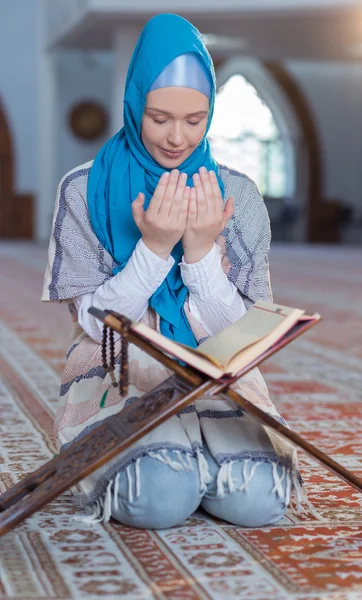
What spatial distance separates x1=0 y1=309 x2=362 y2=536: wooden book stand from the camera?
176 centimetres

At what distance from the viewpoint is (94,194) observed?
7.14 ft

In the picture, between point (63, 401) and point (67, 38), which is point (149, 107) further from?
point (67, 38)

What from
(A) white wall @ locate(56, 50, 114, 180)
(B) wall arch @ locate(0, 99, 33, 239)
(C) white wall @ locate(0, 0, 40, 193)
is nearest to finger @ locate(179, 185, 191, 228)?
(C) white wall @ locate(0, 0, 40, 193)

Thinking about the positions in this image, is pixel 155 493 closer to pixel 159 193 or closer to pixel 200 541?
pixel 200 541

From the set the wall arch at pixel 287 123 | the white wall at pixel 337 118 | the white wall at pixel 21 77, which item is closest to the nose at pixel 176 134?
the white wall at pixel 21 77

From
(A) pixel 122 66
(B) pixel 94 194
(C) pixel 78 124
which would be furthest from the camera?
(C) pixel 78 124

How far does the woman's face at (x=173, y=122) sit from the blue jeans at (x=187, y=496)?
62 centimetres

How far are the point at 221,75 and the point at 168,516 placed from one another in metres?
17.0

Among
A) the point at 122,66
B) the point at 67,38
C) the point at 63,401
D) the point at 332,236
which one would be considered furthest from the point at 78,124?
the point at 63,401

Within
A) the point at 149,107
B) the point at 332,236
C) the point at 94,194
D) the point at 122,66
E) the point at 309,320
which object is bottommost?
the point at 332,236

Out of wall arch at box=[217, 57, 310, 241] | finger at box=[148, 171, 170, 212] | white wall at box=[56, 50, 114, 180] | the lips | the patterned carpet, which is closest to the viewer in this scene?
the patterned carpet

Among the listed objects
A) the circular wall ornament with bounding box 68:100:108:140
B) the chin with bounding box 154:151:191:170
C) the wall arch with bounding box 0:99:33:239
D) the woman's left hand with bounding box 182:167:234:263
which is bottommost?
the wall arch with bounding box 0:99:33:239

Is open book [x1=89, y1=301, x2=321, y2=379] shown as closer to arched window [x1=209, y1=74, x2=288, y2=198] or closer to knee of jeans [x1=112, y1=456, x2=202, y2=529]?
knee of jeans [x1=112, y1=456, x2=202, y2=529]

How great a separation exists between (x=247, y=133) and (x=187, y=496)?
57.0 ft
